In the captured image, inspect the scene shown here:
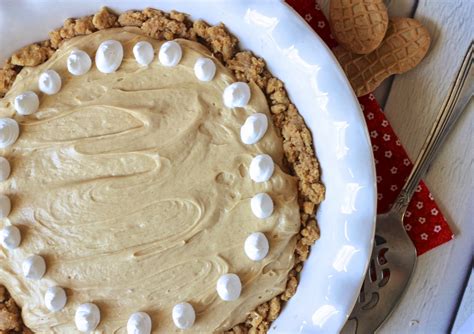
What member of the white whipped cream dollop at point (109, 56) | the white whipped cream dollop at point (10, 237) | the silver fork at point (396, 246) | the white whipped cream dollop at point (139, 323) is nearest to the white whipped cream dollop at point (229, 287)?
the white whipped cream dollop at point (139, 323)

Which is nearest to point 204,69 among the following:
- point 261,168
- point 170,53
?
point 170,53

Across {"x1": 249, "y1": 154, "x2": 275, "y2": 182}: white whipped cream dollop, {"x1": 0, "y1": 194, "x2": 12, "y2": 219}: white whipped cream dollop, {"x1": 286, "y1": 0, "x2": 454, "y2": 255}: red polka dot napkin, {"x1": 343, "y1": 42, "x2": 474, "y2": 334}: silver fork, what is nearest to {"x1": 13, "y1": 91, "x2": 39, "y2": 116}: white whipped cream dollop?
{"x1": 0, "y1": 194, "x2": 12, "y2": 219}: white whipped cream dollop

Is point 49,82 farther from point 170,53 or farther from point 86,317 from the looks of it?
point 86,317

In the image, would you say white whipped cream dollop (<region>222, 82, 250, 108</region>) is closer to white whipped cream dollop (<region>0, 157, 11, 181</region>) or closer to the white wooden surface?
the white wooden surface

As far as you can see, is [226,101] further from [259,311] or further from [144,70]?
[259,311]

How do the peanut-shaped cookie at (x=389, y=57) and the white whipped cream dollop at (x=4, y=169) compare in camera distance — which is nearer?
the white whipped cream dollop at (x=4, y=169)

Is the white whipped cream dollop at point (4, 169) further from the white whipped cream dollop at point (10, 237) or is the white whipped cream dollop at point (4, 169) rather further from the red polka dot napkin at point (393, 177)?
the red polka dot napkin at point (393, 177)
